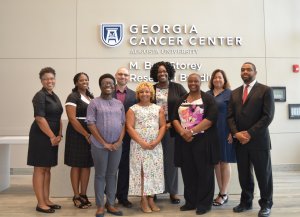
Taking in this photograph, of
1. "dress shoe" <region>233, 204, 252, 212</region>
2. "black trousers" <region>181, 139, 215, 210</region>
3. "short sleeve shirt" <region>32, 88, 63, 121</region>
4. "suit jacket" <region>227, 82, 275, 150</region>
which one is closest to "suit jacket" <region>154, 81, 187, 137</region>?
"black trousers" <region>181, 139, 215, 210</region>

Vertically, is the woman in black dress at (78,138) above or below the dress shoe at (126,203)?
above

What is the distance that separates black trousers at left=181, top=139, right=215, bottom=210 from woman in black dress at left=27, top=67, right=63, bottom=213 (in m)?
1.51

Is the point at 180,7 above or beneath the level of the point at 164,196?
above

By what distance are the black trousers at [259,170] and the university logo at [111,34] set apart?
12.4 ft

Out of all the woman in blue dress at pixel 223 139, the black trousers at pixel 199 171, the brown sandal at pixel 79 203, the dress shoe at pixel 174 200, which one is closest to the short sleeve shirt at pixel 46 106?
the brown sandal at pixel 79 203

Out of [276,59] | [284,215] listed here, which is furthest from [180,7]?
[284,215]

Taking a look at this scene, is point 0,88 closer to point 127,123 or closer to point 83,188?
point 83,188

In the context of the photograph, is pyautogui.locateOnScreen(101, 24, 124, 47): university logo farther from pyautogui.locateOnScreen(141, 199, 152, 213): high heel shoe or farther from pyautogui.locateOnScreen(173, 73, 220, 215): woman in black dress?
pyautogui.locateOnScreen(141, 199, 152, 213): high heel shoe

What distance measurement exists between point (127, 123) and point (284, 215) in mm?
1995

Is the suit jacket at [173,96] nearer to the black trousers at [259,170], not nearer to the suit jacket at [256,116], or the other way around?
the suit jacket at [256,116]

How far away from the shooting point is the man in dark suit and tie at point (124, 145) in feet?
12.5

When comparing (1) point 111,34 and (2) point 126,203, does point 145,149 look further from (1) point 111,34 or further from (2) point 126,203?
(1) point 111,34

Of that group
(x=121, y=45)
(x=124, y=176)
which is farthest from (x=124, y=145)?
(x=121, y=45)

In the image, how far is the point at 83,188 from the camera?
12.5ft
